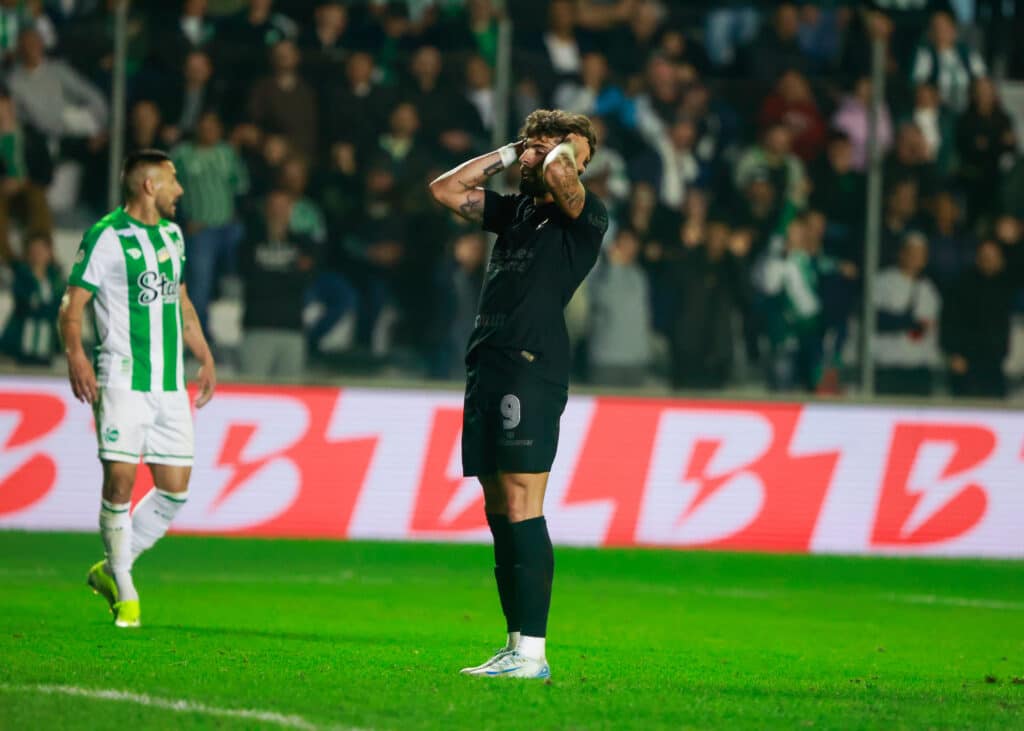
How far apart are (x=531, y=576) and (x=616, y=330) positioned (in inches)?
258

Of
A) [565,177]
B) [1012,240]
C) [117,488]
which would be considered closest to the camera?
[565,177]

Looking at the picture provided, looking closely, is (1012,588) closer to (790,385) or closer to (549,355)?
(790,385)

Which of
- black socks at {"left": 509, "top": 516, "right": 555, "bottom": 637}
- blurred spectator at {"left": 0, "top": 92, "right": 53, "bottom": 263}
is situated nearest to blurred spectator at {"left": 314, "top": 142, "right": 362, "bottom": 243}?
blurred spectator at {"left": 0, "top": 92, "right": 53, "bottom": 263}

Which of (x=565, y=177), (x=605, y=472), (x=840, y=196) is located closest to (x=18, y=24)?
(x=605, y=472)

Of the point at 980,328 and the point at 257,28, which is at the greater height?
the point at 257,28

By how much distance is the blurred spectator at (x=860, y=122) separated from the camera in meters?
13.0

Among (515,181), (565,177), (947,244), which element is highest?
(565,177)

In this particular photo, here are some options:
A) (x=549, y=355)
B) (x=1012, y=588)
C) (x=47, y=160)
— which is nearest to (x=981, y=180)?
(x=1012, y=588)

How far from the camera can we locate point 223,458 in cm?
1173

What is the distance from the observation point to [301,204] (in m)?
12.3

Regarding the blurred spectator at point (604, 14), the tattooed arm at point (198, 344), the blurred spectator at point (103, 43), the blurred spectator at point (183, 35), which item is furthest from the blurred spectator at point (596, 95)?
the tattooed arm at point (198, 344)

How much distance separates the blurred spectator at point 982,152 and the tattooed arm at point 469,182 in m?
7.80

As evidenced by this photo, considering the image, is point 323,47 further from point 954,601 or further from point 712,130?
point 954,601

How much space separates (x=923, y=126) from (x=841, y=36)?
1.10 metres
